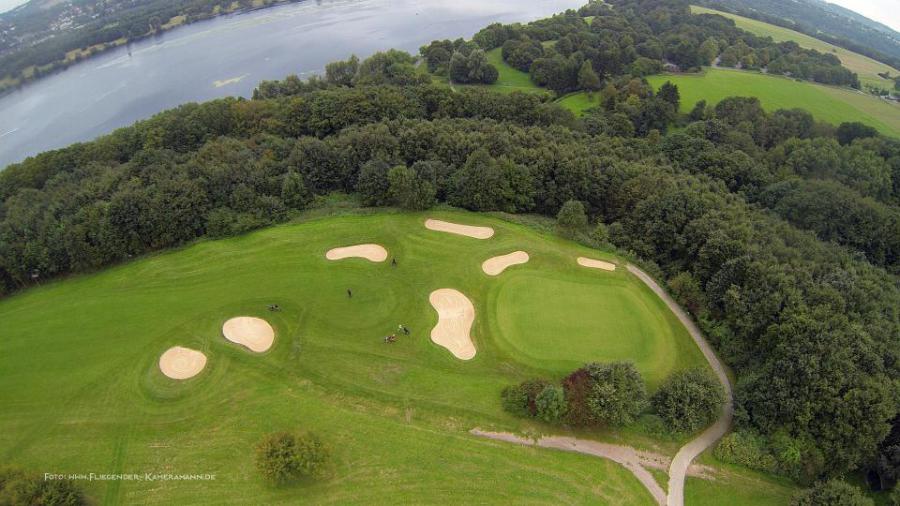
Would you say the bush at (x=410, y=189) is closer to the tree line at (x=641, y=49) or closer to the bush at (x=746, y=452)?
the bush at (x=746, y=452)

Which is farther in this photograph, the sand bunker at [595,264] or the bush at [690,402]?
the sand bunker at [595,264]

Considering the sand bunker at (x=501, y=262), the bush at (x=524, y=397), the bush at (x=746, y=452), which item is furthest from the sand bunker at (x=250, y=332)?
the bush at (x=746, y=452)

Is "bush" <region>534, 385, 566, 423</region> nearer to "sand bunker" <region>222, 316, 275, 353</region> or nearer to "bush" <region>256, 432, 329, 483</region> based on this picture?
"bush" <region>256, 432, 329, 483</region>

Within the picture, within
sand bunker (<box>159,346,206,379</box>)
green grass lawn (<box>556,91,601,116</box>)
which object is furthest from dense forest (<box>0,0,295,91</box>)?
green grass lawn (<box>556,91,601,116</box>)

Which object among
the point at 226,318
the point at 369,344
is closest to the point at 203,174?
the point at 226,318

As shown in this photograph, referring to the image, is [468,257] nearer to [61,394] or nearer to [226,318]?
[226,318]

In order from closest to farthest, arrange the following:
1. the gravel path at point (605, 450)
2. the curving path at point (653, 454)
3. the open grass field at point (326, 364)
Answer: the curving path at point (653, 454)
the open grass field at point (326, 364)
the gravel path at point (605, 450)

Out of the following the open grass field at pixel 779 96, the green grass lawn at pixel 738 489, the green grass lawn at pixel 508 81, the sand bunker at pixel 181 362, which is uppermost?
the open grass field at pixel 779 96
